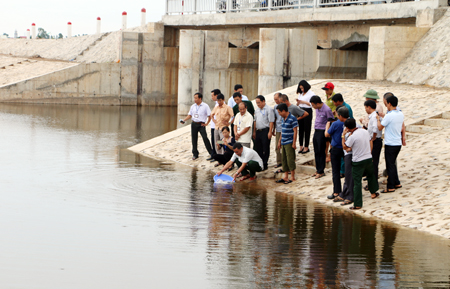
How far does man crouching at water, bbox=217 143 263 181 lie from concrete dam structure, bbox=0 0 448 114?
11343mm

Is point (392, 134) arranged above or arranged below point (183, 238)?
above

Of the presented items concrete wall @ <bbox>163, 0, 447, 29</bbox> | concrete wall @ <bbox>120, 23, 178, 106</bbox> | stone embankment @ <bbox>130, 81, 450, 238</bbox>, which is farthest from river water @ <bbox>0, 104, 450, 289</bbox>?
concrete wall @ <bbox>120, 23, 178, 106</bbox>

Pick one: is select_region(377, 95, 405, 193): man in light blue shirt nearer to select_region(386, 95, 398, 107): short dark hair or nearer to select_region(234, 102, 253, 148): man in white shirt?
select_region(386, 95, 398, 107): short dark hair

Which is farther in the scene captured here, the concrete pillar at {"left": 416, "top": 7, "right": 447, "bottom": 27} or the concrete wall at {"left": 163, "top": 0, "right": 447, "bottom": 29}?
the concrete wall at {"left": 163, "top": 0, "right": 447, "bottom": 29}

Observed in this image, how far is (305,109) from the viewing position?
13.1 metres

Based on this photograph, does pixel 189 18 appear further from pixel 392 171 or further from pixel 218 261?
pixel 218 261

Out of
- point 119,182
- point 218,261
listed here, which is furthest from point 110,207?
point 218,261

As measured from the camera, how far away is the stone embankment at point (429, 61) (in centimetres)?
2027

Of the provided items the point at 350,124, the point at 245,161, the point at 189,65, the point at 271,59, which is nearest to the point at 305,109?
the point at 245,161

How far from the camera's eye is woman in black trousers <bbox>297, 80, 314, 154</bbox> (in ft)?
42.8

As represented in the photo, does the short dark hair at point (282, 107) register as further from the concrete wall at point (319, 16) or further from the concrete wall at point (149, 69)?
the concrete wall at point (149, 69)

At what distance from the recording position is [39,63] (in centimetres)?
3988

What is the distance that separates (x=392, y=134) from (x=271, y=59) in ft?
53.9

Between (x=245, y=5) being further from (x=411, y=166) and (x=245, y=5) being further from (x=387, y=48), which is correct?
(x=411, y=166)
